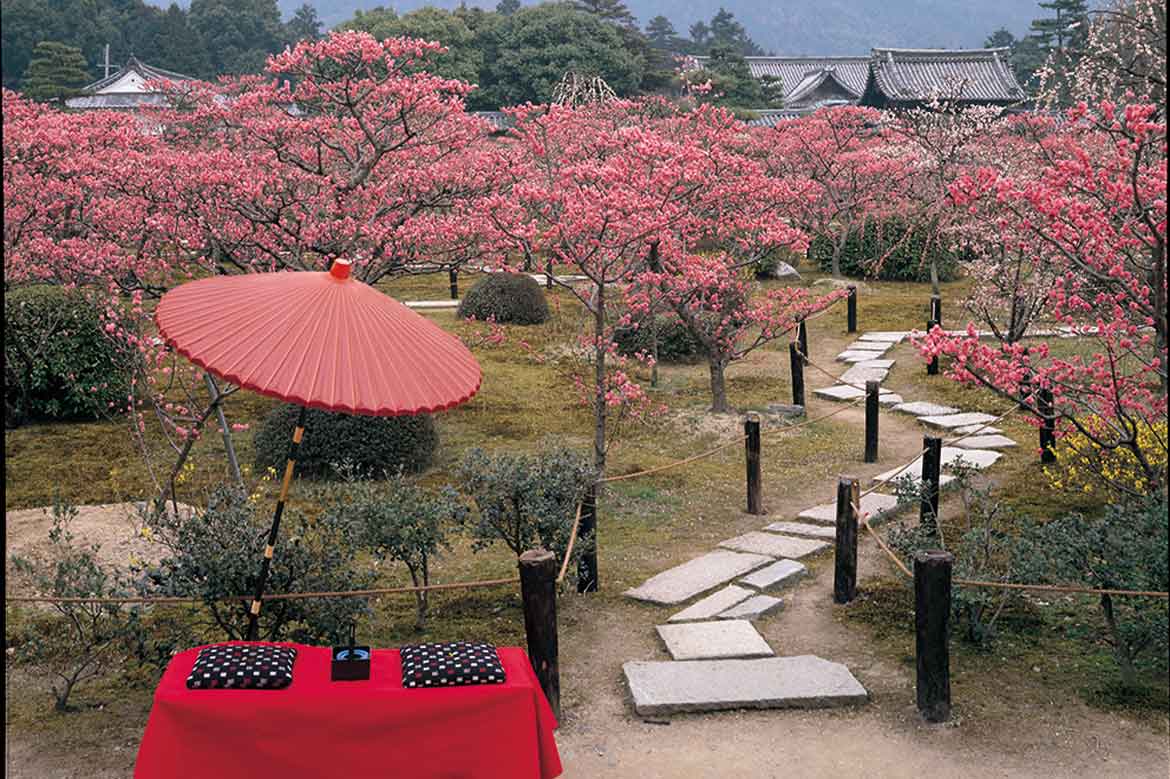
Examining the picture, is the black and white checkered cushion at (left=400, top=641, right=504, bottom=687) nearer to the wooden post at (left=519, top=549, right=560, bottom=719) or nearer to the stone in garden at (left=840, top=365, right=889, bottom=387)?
the wooden post at (left=519, top=549, right=560, bottom=719)

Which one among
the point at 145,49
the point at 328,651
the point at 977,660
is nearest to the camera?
the point at 328,651

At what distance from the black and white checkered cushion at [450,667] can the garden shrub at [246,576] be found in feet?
3.95

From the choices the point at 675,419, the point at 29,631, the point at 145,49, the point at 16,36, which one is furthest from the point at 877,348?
the point at 145,49

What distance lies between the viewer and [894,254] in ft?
68.2

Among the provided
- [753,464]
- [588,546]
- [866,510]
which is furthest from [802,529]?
[588,546]

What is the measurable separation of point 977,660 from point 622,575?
2434mm

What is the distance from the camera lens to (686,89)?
32875 millimetres

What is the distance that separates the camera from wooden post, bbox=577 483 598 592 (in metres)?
6.93

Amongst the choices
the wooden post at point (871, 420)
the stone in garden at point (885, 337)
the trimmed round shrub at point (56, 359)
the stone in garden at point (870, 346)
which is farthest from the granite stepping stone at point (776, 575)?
the stone in garden at point (885, 337)

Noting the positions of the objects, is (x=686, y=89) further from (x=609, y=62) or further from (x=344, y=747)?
(x=344, y=747)

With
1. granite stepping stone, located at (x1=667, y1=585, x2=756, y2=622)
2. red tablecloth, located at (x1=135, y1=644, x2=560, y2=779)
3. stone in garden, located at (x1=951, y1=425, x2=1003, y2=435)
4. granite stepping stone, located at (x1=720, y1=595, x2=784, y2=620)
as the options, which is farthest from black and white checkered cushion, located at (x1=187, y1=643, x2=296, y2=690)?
stone in garden, located at (x1=951, y1=425, x2=1003, y2=435)

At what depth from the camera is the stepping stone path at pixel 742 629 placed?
18.0 feet

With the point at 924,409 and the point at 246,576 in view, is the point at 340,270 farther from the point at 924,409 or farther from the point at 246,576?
the point at 924,409

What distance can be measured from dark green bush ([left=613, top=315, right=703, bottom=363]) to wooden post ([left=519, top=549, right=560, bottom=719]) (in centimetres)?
913
